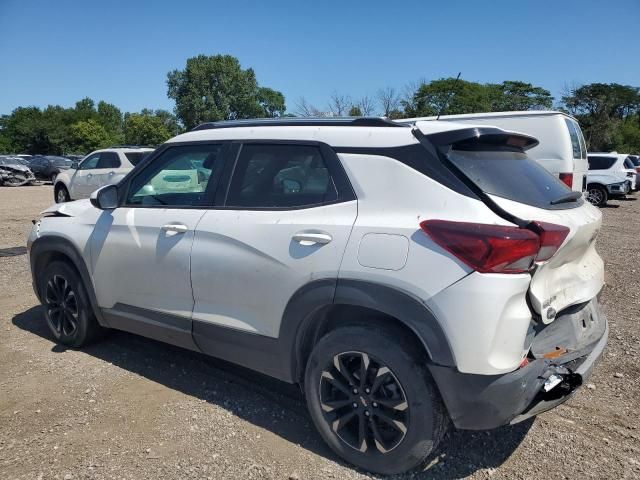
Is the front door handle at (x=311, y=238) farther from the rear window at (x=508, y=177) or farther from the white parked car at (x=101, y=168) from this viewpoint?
the white parked car at (x=101, y=168)

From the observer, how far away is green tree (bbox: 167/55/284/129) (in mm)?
70188

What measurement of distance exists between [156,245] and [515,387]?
7.78 feet

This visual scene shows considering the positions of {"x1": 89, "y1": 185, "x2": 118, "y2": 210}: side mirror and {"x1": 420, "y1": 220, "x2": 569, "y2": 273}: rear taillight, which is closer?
{"x1": 420, "y1": 220, "x2": 569, "y2": 273}: rear taillight

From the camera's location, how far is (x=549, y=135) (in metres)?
8.02

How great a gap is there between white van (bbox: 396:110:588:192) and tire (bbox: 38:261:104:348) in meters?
5.70

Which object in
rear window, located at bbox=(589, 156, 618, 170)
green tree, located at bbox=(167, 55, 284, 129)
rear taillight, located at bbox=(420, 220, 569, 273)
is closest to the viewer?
rear taillight, located at bbox=(420, 220, 569, 273)

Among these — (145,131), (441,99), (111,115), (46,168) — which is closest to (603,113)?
(441,99)

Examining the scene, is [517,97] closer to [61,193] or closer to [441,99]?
[441,99]

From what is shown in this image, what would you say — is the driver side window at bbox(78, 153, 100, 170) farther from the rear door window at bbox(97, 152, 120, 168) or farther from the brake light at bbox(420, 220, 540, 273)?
the brake light at bbox(420, 220, 540, 273)

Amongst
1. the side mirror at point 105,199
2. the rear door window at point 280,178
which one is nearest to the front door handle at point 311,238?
the rear door window at point 280,178

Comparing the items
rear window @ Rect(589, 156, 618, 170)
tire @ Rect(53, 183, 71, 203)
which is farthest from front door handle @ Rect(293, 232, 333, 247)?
rear window @ Rect(589, 156, 618, 170)

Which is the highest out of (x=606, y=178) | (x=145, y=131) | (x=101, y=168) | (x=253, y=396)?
(x=101, y=168)

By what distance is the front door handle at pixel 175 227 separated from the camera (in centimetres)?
332

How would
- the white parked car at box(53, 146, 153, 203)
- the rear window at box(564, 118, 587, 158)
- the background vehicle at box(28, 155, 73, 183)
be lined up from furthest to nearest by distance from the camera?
the background vehicle at box(28, 155, 73, 183) → the white parked car at box(53, 146, 153, 203) → the rear window at box(564, 118, 587, 158)
